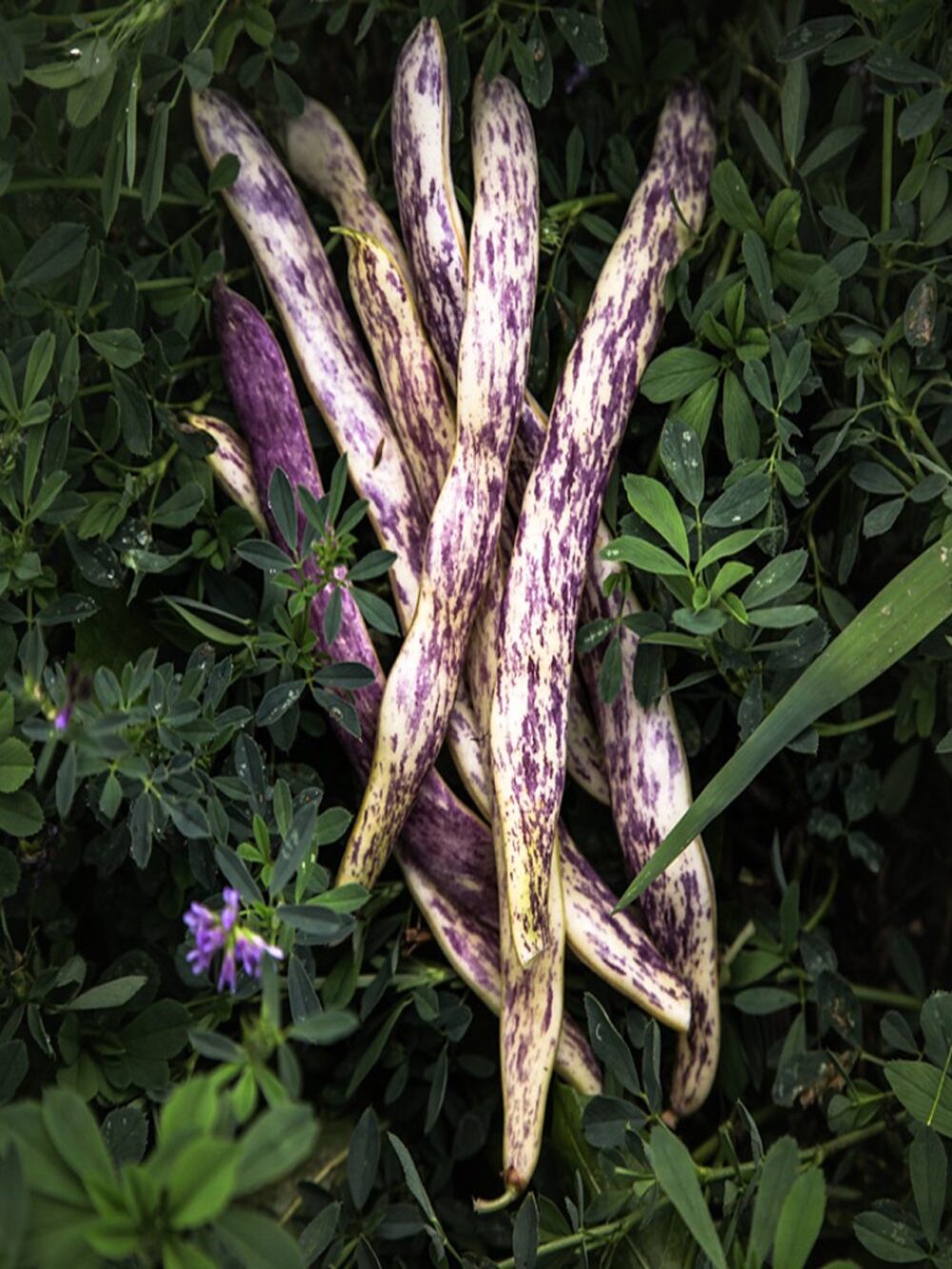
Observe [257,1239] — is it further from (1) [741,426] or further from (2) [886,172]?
(2) [886,172]

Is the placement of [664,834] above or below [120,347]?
below

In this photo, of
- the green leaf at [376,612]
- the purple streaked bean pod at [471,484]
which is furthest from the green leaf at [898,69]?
the green leaf at [376,612]

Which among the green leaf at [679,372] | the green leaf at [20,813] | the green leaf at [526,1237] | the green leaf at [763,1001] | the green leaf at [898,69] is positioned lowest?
the green leaf at [763,1001]

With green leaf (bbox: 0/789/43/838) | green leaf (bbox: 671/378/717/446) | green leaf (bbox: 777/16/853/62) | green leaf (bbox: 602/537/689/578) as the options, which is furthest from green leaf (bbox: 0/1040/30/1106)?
green leaf (bbox: 777/16/853/62)

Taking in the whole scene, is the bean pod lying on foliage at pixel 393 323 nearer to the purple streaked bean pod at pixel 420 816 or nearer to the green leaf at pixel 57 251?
the purple streaked bean pod at pixel 420 816

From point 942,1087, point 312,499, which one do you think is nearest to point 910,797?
point 942,1087

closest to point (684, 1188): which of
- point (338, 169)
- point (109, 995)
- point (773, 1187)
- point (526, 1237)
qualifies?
point (773, 1187)
